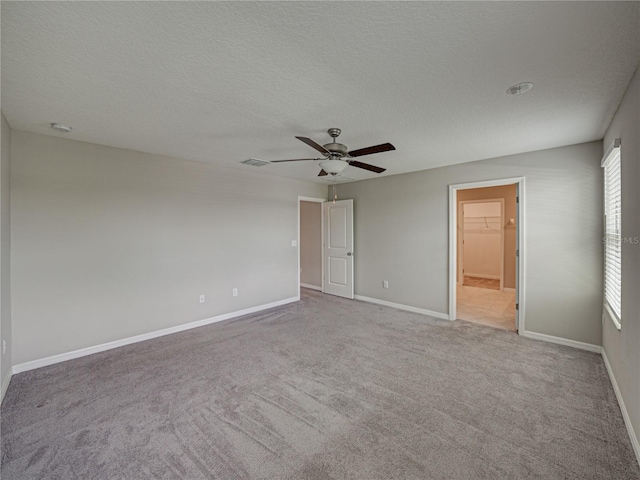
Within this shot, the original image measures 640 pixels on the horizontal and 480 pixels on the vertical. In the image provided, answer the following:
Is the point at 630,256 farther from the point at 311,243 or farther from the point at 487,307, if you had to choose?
the point at 311,243

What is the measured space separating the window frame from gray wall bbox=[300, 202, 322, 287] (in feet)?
15.7

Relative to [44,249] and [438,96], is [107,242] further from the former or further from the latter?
[438,96]

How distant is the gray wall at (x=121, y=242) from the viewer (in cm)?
308

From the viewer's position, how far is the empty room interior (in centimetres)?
166

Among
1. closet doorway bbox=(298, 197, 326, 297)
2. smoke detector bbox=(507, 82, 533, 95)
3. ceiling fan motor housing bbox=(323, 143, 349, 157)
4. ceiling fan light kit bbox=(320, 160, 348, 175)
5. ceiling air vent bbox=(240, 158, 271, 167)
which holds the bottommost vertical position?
closet doorway bbox=(298, 197, 326, 297)

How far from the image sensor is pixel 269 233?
536 centimetres

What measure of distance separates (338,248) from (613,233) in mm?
4191

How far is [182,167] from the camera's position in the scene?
421 cm

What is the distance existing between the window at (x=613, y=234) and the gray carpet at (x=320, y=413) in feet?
2.45

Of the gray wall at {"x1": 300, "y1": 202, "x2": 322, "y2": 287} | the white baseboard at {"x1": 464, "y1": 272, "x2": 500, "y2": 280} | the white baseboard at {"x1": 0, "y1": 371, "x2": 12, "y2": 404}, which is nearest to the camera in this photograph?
the white baseboard at {"x1": 0, "y1": 371, "x2": 12, "y2": 404}

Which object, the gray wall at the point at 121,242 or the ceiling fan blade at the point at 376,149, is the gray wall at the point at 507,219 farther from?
the ceiling fan blade at the point at 376,149

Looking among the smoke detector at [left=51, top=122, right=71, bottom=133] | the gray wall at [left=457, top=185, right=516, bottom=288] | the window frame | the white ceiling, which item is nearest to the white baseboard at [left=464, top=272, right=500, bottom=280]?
the gray wall at [left=457, top=185, right=516, bottom=288]

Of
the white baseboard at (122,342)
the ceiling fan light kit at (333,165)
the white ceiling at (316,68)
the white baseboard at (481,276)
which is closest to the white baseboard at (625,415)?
the white ceiling at (316,68)

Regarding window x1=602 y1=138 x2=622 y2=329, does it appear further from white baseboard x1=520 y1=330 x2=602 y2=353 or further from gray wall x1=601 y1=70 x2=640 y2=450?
white baseboard x1=520 y1=330 x2=602 y2=353
